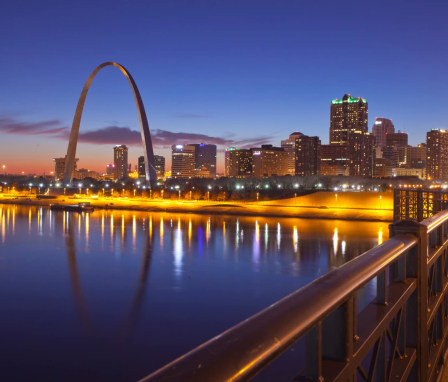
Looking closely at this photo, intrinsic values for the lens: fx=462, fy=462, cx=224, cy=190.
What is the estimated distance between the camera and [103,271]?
17.0 metres

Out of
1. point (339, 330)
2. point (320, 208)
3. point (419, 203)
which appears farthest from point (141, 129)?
point (339, 330)

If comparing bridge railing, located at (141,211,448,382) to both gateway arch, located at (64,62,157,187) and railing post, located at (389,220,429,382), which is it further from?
gateway arch, located at (64,62,157,187)

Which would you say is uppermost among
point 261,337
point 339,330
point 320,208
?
point 261,337

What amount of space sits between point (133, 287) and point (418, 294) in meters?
12.2

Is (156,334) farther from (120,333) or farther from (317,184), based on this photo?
(317,184)

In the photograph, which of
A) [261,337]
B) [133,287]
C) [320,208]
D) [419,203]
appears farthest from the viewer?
[320,208]

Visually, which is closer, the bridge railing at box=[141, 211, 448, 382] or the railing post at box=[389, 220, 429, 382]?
the bridge railing at box=[141, 211, 448, 382]

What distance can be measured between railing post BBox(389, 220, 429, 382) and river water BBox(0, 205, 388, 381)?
574 cm

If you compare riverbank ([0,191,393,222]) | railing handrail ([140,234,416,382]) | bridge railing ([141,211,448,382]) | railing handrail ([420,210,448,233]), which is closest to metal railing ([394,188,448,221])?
riverbank ([0,191,393,222])

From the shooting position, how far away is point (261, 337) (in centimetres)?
118

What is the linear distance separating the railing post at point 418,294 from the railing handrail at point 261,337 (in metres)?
1.45

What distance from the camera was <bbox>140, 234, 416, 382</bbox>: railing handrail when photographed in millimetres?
1007

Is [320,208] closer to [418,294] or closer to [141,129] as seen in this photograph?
[141,129]

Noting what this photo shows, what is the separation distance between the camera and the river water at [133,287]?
877 cm
